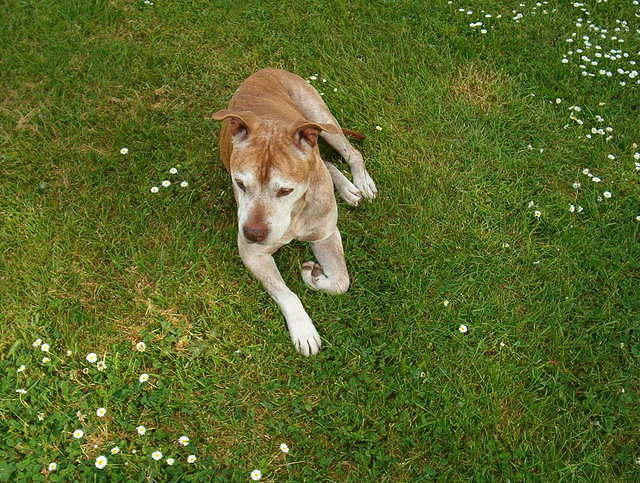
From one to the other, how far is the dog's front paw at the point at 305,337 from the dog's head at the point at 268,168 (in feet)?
2.19

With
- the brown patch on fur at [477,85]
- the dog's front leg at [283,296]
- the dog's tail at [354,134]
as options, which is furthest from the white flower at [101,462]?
the brown patch on fur at [477,85]

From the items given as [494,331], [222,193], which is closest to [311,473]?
[494,331]

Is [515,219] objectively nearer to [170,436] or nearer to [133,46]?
[170,436]

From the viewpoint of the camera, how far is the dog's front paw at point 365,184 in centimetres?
508

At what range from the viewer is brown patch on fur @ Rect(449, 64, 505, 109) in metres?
5.96

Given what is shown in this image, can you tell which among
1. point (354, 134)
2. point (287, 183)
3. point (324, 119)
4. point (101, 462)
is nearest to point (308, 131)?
point (287, 183)

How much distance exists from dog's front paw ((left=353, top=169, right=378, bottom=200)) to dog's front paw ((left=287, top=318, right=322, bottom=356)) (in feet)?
4.88

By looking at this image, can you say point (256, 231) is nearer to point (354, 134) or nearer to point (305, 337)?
point (305, 337)

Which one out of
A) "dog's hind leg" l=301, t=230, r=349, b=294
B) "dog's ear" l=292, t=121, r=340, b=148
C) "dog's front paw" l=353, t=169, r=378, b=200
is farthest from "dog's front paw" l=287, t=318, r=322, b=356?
"dog's front paw" l=353, t=169, r=378, b=200

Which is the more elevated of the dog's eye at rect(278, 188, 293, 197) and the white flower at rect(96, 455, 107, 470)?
the dog's eye at rect(278, 188, 293, 197)

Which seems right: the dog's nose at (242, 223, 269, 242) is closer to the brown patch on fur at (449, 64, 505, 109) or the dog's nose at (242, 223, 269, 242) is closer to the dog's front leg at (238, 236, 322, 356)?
Result: the dog's front leg at (238, 236, 322, 356)

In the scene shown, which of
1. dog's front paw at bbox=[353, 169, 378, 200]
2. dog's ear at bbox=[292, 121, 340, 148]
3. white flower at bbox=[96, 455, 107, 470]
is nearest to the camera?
white flower at bbox=[96, 455, 107, 470]

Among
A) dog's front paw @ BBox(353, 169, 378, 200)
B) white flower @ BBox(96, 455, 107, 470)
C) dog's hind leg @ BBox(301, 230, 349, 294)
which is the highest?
dog's front paw @ BBox(353, 169, 378, 200)

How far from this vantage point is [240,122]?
12.1ft
